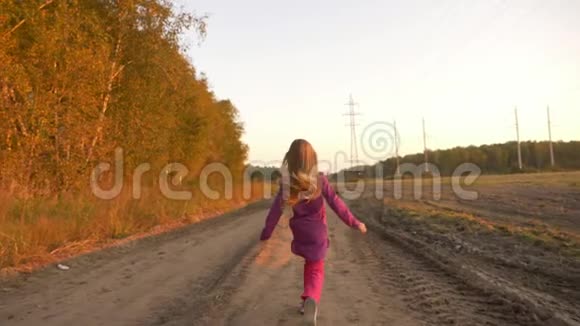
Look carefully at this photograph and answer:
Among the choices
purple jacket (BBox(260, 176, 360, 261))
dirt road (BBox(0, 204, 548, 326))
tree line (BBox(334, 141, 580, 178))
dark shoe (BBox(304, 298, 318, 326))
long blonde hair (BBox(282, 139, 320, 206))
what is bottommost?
dirt road (BBox(0, 204, 548, 326))

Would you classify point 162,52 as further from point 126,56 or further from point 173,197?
point 173,197

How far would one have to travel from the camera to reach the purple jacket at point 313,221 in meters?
5.37

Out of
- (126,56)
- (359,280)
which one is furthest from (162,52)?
(359,280)

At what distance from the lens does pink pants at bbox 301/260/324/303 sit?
5262 mm

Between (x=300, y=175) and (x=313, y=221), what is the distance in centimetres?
54

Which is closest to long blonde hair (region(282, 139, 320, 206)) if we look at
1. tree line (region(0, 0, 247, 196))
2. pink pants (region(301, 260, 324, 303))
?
pink pants (region(301, 260, 324, 303))

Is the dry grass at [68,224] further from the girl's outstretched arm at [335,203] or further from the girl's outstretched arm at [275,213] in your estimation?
the girl's outstretched arm at [335,203]

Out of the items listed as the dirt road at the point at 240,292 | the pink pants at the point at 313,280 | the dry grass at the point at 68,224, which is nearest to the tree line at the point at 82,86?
the dry grass at the point at 68,224

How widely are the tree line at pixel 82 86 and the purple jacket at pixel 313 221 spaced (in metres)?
8.80

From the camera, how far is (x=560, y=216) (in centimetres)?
1589

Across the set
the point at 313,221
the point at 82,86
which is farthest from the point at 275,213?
the point at 82,86

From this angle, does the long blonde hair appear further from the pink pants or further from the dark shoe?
the dark shoe

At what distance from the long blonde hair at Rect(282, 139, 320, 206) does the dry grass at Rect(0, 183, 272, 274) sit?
5.93m

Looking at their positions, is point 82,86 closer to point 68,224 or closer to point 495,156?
point 68,224
